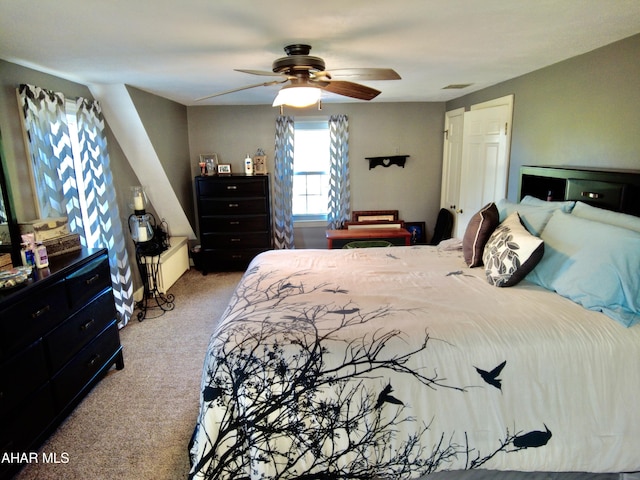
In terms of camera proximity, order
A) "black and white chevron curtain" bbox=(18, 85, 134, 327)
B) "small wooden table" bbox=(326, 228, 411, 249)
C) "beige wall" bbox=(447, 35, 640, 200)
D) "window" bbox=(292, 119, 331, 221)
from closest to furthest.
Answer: "beige wall" bbox=(447, 35, 640, 200) → "black and white chevron curtain" bbox=(18, 85, 134, 327) → "small wooden table" bbox=(326, 228, 411, 249) → "window" bbox=(292, 119, 331, 221)

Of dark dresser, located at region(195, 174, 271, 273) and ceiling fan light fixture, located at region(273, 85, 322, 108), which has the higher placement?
ceiling fan light fixture, located at region(273, 85, 322, 108)

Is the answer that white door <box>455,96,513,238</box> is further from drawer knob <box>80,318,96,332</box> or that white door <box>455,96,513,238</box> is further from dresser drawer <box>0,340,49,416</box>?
dresser drawer <box>0,340,49,416</box>

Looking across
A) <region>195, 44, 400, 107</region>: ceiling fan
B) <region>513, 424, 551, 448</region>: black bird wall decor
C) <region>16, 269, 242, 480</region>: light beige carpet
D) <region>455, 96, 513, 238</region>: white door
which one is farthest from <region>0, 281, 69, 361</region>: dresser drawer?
<region>455, 96, 513, 238</region>: white door

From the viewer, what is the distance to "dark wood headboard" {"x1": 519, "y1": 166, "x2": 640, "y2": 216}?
2.02m

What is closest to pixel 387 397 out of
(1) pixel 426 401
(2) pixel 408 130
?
(1) pixel 426 401

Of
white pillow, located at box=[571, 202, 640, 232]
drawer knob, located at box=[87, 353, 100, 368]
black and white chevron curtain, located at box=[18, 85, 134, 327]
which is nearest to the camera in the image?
white pillow, located at box=[571, 202, 640, 232]

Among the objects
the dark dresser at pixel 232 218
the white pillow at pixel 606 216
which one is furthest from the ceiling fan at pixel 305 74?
the dark dresser at pixel 232 218

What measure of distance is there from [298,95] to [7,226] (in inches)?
72.8

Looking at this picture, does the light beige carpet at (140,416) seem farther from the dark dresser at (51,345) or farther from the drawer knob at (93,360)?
the drawer knob at (93,360)

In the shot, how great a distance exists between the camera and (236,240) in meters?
4.77

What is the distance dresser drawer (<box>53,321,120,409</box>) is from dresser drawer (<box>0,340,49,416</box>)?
0.48 ft

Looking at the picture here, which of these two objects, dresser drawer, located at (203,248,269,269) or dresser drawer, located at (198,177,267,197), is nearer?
dresser drawer, located at (198,177,267,197)

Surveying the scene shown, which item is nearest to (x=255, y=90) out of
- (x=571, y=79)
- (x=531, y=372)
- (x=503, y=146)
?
(x=503, y=146)

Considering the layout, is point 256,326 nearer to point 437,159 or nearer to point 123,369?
point 123,369
